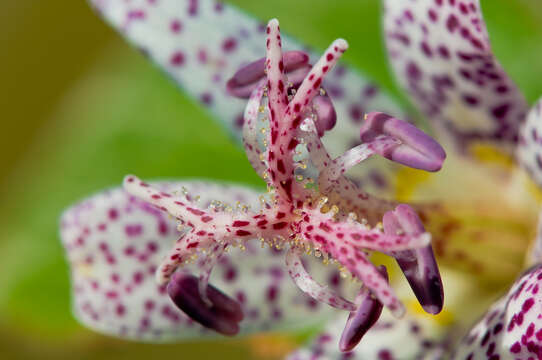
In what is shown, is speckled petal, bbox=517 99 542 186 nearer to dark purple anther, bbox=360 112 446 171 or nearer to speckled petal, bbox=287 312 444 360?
dark purple anther, bbox=360 112 446 171

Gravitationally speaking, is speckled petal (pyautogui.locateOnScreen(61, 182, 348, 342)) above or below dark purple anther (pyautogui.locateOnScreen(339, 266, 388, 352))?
below

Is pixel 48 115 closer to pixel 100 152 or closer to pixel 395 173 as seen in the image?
pixel 100 152

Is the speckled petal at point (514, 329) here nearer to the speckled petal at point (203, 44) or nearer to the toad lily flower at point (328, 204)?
the toad lily flower at point (328, 204)

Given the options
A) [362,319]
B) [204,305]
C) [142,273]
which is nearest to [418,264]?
[362,319]

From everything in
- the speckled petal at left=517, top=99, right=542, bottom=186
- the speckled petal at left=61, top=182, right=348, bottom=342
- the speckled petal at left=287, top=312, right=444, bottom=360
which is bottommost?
the speckled petal at left=61, top=182, right=348, bottom=342

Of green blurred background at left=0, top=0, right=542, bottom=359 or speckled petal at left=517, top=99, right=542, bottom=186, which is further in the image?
green blurred background at left=0, top=0, right=542, bottom=359

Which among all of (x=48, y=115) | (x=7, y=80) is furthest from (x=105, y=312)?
(x=7, y=80)

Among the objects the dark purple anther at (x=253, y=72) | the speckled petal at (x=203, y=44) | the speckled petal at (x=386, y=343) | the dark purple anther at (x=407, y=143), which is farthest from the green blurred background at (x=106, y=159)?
the dark purple anther at (x=407, y=143)

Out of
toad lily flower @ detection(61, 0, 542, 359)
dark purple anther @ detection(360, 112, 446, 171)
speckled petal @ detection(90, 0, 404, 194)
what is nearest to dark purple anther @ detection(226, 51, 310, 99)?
toad lily flower @ detection(61, 0, 542, 359)

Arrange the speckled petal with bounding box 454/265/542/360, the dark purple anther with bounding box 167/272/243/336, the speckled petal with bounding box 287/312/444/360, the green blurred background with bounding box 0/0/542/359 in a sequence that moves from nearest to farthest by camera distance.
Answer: the speckled petal with bounding box 454/265/542/360 < the dark purple anther with bounding box 167/272/243/336 < the speckled petal with bounding box 287/312/444/360 < the green blurred background with bounding box 0/0/542/359
